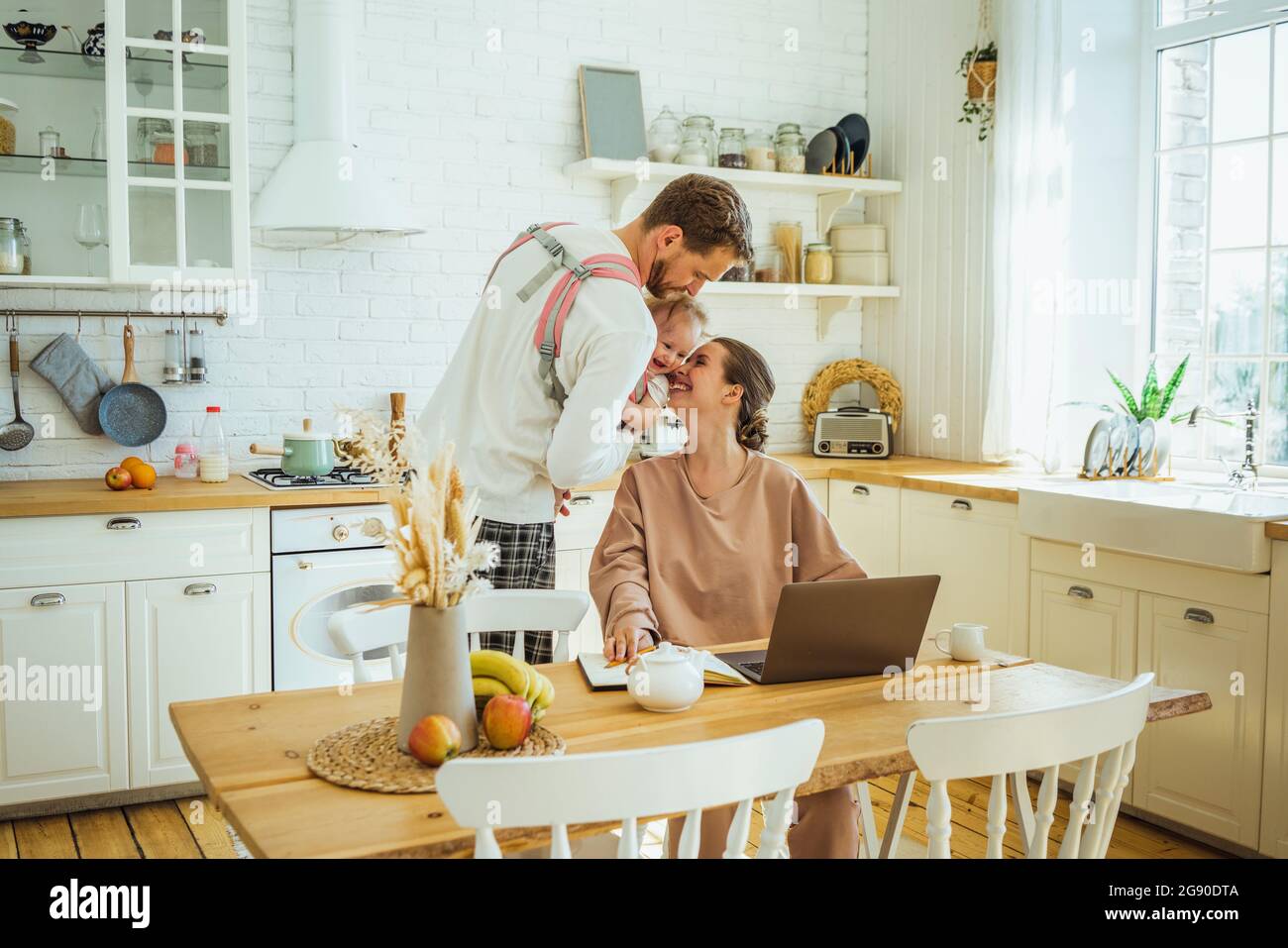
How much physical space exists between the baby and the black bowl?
215cm

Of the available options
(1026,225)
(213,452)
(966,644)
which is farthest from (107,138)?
(1026,225)

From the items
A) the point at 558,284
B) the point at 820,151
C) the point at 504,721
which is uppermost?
the point at 820,151

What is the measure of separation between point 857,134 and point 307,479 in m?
2.57

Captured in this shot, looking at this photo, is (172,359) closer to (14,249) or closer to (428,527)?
(14,249)

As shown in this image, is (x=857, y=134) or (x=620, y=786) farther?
(x=857, y=134)

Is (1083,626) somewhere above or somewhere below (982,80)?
below

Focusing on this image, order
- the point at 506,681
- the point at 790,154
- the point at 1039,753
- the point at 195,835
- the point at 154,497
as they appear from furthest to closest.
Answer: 1. the point at 790,154
2. the point at 154,497
3. the point at 195,835
4. the point at 506,681
5. the point at 1039,753

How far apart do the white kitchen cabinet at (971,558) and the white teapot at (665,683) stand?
1.85 meters

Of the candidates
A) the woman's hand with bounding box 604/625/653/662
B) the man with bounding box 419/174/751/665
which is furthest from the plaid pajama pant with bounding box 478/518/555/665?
the woman's hand with bounding box 604/625/653/662

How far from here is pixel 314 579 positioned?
3457mm

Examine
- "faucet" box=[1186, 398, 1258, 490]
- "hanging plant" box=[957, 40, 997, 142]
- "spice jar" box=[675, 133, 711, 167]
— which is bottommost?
"faucet" box=[1186, 398, 1258, 490]

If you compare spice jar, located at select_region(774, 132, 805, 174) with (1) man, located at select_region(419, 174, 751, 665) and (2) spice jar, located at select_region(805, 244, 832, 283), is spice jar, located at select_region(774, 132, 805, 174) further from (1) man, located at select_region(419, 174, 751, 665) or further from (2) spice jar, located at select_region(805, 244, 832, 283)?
(1) man, located at select_region(419, 174, 751, 665)

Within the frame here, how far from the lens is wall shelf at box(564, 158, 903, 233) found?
4223 millimetres

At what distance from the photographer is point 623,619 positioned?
7.10 feet
